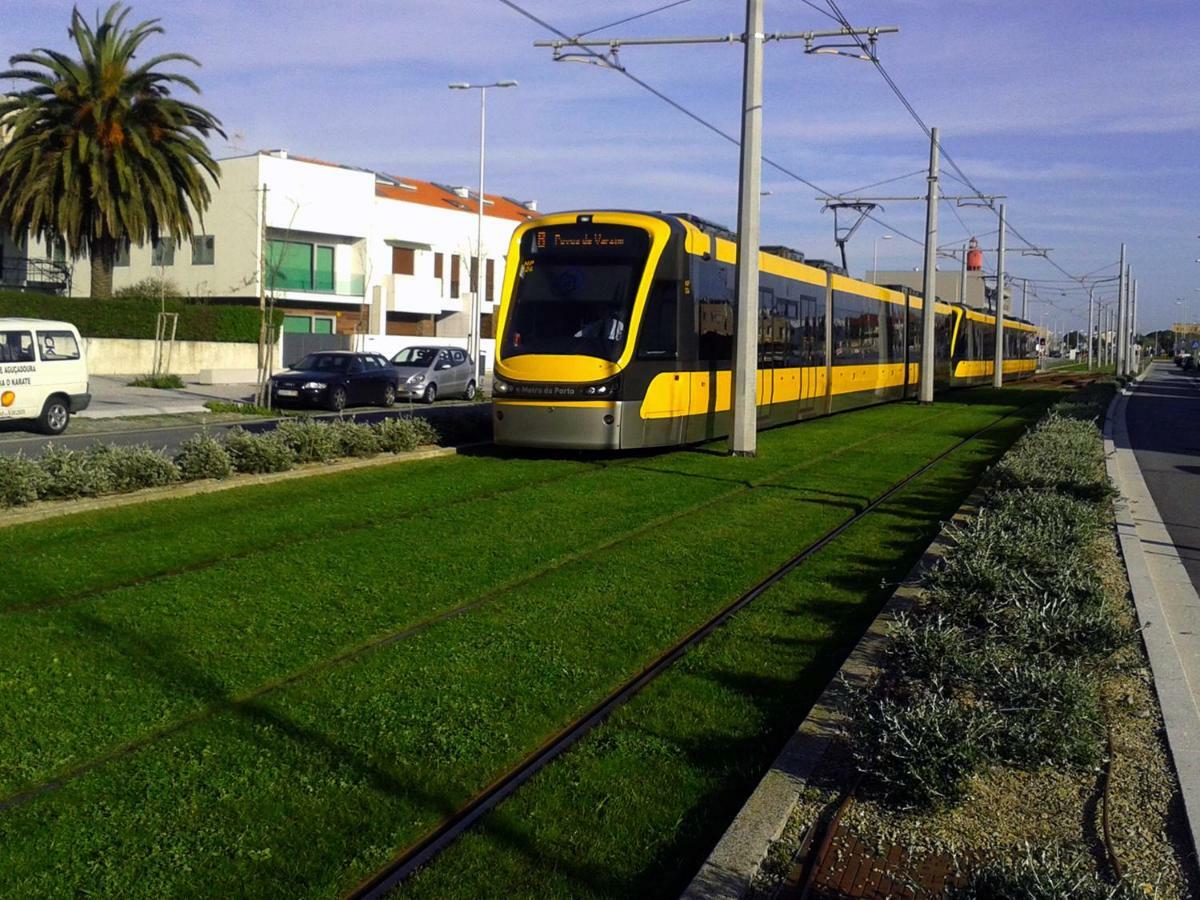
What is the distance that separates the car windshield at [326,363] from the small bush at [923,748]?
26.7 metres

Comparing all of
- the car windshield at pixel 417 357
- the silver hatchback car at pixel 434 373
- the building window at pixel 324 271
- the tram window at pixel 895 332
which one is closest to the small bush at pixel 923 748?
the silver hatchback car at pixel 434 373

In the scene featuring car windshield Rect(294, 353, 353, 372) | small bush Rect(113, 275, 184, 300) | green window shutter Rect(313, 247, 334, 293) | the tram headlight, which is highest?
green window shutter Rect(313, 247, 334, 293)

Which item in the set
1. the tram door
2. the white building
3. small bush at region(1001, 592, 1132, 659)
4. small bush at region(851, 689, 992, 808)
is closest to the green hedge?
the white building

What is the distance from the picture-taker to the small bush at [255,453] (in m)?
14.4

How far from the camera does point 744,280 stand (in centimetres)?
1820

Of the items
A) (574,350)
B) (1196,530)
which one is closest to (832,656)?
(1196,530)

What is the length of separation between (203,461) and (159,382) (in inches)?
1002

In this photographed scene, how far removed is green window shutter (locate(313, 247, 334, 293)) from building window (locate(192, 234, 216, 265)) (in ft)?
14.2

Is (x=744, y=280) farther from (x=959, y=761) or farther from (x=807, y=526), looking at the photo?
(x=959, y=761)

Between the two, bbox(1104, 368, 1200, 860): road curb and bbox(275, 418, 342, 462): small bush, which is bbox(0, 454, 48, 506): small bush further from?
bbox(1104, 368, 1200, 860): road curb

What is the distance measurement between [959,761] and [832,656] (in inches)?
100

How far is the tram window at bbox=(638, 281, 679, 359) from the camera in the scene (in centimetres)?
1638

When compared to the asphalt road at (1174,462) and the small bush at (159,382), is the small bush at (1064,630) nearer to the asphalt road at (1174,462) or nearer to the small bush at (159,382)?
the asphalt road at (1174,462)

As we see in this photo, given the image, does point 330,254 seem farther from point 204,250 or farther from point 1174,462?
point 1174,462
